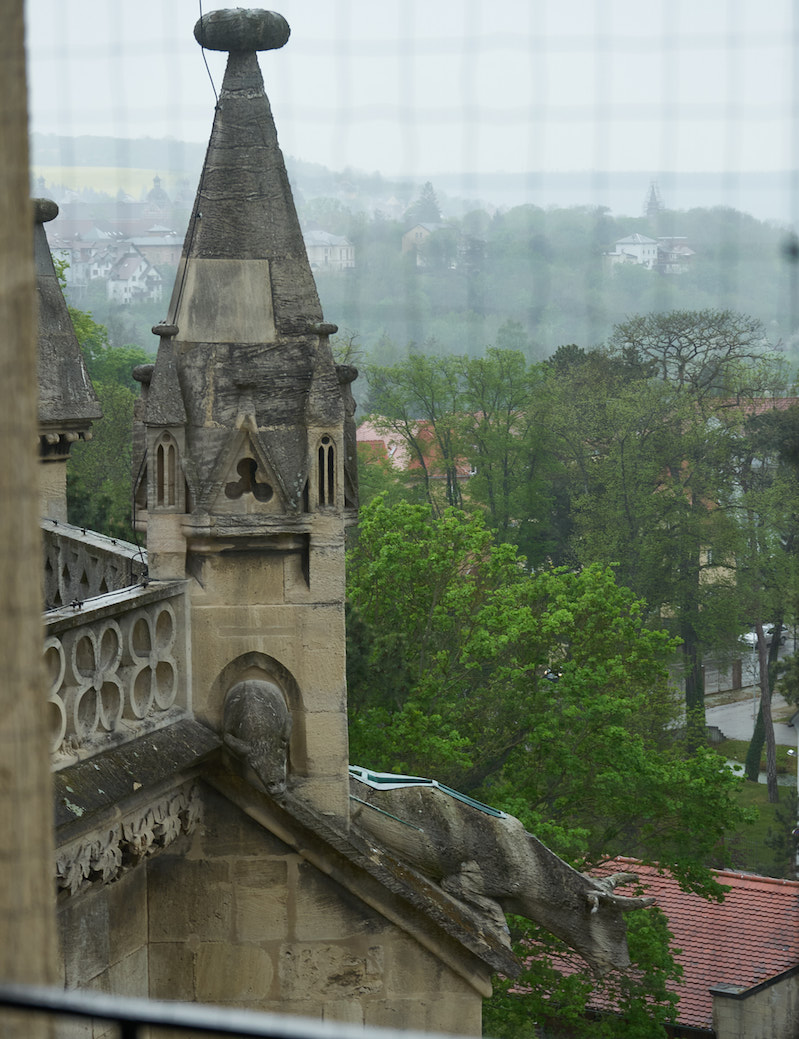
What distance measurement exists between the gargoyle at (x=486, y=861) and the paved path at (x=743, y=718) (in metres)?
35.4

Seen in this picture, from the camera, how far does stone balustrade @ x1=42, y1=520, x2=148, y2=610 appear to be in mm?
6938

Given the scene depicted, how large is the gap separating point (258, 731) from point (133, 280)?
1044cm

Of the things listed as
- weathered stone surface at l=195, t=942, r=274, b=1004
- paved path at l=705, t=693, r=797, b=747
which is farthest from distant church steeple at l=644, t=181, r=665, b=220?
paved path at l=705, t=693, r=797, b=747

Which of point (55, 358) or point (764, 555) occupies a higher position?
point (55, 358)

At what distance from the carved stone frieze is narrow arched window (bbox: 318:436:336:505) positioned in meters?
1.26

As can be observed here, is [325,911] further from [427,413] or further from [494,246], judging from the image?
[427,413]

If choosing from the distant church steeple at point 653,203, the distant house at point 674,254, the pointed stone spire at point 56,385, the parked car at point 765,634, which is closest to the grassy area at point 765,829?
the parked car at point 765,634

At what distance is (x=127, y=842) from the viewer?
5.68 m

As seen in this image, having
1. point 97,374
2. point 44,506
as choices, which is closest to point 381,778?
point 44,506

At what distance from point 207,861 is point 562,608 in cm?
2047

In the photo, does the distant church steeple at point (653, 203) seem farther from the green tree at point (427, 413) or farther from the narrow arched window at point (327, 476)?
the green tree at point (427, 413)

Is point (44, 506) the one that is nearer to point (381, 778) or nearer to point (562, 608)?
point (381, 778)

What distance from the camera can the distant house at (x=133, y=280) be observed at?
14.1 m

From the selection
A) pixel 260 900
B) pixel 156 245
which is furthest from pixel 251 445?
pixel 156 245
